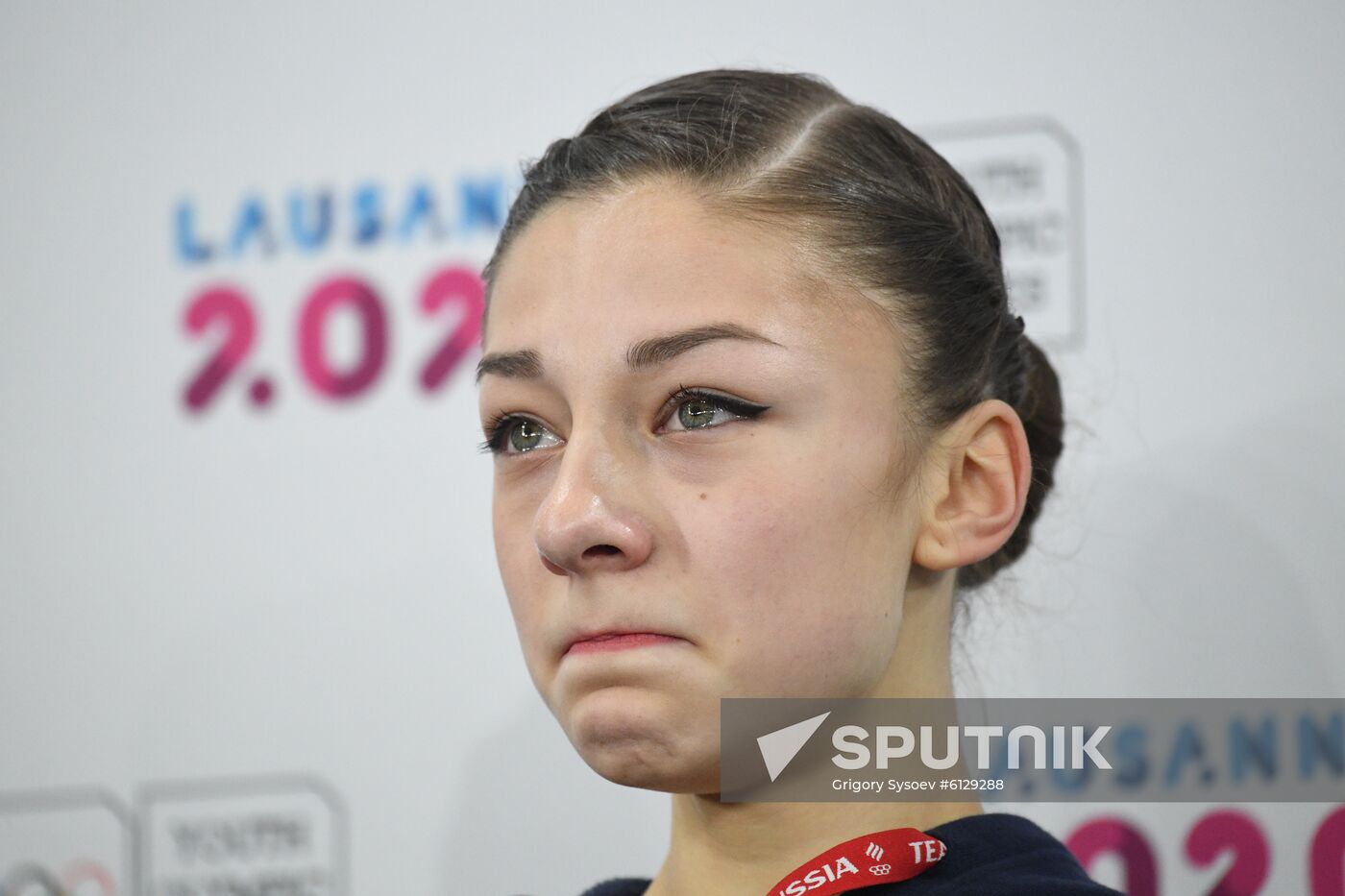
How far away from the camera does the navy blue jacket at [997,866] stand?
2.94 feet

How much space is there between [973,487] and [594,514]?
0.29 meters

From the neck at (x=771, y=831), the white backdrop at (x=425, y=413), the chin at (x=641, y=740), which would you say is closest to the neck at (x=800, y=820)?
the neck at (x=771, y=831)

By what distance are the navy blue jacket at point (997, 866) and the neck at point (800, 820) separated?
19 millimetres

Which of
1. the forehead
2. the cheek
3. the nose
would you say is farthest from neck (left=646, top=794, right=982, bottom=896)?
the forehead

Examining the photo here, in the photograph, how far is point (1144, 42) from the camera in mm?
1382

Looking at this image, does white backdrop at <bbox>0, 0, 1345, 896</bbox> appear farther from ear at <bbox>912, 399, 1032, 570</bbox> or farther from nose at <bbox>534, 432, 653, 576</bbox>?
nose at <bbox>534, 432, 653, 576</bbox>

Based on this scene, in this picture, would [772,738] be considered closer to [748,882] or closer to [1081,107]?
[748,882]

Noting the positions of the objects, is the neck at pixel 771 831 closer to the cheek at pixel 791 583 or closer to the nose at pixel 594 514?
the cheek at pixel 791 583

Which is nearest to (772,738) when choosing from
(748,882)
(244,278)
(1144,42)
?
(748,882)

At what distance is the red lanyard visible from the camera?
0.89m

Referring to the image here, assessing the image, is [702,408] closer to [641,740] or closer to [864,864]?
[641,740]

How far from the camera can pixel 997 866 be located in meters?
0.91

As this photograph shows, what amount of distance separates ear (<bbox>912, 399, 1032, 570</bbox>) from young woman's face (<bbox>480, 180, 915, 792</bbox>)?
0.09ft

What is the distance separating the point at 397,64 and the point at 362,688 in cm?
73
